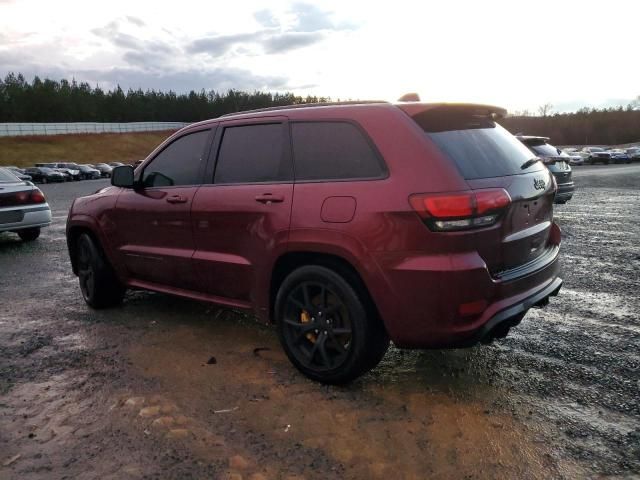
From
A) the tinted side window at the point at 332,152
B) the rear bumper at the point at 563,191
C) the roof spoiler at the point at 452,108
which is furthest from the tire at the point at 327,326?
the rear bumper at the point at 563,191

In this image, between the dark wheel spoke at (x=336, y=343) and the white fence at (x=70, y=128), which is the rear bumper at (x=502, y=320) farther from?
the white fence at (x=70, y=128)

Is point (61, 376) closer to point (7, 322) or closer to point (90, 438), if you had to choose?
point (90, 438)

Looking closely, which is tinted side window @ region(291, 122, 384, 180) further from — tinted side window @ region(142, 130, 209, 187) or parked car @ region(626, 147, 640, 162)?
parked car @ region(626, 147, 640, 162)

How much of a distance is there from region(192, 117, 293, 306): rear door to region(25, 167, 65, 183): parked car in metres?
41.4

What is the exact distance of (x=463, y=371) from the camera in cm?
366

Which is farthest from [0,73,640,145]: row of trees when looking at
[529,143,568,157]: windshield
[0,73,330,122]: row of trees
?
[529,143,568,157]: windshield

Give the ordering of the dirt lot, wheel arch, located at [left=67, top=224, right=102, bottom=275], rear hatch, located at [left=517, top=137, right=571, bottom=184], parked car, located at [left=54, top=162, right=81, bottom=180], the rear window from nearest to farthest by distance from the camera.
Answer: the dirt lot < the rear window < wheel arch, located at [left=67, top=224, right=102, bottom=275] < rear hatch, located at [left=517, top=137, right=571, bottom=184] < parked car, located at [left=54, top=162, right=81, bottom=180]

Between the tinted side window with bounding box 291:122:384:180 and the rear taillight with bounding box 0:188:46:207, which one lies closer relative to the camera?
the tinted side window with bounding box 291:122:384:180

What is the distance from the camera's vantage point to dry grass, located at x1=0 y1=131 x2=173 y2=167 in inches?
2685

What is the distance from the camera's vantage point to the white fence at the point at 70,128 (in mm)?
72812

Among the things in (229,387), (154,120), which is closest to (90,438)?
(229,387)

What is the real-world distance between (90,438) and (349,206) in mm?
1947

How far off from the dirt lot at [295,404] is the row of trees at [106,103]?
73491 mm

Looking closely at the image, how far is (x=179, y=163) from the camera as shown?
456cm
